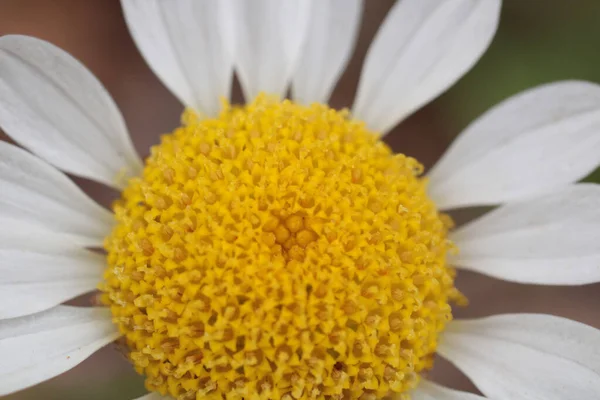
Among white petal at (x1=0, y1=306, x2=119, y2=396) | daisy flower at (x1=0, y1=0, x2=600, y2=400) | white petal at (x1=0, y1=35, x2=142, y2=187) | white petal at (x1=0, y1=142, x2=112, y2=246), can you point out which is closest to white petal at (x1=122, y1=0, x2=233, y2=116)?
daisy flower at (x1=0, y1=0, x2=600, y2=400)

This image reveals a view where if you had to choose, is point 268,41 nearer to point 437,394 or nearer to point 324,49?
point 324,49

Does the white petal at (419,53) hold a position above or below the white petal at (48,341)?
above

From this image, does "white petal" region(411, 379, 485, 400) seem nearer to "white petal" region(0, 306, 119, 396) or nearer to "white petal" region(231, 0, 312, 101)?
"white petal" region(0, 306, 119, 396)

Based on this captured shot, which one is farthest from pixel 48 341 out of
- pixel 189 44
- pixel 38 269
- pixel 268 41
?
pixel 268 41

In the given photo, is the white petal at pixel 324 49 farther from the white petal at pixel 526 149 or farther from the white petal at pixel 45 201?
the white petal at pixel 45 201

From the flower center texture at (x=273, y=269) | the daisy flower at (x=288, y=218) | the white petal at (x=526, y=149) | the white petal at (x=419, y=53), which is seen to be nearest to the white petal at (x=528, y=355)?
the daisy flower at (x=288, y=218)

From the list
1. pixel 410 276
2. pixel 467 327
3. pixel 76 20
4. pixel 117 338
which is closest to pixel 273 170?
pixel 410 276
